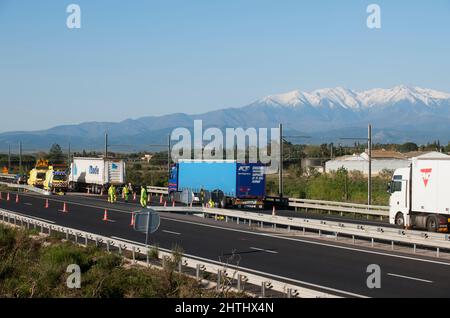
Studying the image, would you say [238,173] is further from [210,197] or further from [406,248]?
[406,248]

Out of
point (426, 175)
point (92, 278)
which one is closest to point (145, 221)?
point (92, 278)

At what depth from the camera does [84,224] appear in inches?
1299

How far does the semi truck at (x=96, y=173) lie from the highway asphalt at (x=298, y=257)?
28455mm

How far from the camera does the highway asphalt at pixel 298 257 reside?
16812 millimetres

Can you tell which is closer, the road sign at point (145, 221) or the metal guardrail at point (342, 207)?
the road sign at point (145, 221)

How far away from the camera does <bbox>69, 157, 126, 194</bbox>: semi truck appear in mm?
64688

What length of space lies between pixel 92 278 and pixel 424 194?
1674 centimetres

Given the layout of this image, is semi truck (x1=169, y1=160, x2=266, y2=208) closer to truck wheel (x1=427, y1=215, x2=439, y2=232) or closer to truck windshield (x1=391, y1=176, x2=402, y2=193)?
truck windshield (x1=391, y1=176, x2=402, y2=193)

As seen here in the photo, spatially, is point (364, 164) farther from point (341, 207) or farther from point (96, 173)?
point (341, 207)

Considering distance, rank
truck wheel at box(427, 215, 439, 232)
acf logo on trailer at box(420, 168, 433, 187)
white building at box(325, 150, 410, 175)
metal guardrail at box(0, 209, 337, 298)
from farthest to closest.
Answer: white building at box(325, 150, 410, 175) → acf logo on trailer at box(420, 168, 433, 187) → truck wheel at box(427, 215, 439, 232) → metal guardrail at box(0, 209, 337, 298)

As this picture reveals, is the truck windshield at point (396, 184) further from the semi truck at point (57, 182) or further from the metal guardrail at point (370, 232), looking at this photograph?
the semi truck at point (57, 182)

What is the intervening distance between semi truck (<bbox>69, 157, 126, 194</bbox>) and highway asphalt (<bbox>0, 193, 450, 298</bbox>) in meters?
28.5

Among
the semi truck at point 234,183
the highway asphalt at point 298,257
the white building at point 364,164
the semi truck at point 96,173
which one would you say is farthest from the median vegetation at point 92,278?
the white building at point 364,164

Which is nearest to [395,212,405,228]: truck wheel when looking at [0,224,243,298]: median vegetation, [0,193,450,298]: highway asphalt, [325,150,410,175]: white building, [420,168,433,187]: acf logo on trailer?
[420,168,433,187]: acf logo on trailer
